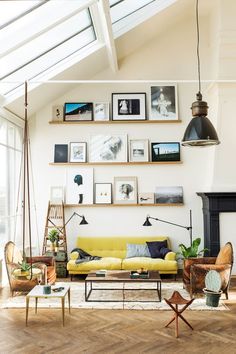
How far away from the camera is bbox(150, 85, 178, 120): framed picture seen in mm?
8656

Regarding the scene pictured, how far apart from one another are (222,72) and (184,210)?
123 inches

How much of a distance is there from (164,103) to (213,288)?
450 centimetres

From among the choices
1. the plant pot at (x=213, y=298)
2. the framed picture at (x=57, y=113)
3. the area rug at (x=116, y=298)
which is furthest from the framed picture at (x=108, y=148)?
the plant pot at (x=213, y=298)

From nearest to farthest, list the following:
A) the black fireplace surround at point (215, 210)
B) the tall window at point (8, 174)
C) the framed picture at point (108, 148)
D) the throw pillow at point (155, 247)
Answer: the tall window at point (8, 174)
the black fireplace surround at point (215, 210)
the throw pillow at point (155, 247)
the framed picture at point (108, 148)

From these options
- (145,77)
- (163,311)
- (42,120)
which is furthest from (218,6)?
(163,311)

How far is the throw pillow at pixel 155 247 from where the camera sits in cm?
793

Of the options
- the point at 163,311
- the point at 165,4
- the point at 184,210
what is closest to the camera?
the point at 163,311

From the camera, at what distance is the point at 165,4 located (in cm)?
755

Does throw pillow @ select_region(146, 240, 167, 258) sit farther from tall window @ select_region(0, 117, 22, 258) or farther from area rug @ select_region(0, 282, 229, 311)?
tall window @ select_region(0, 117, 22, 258)

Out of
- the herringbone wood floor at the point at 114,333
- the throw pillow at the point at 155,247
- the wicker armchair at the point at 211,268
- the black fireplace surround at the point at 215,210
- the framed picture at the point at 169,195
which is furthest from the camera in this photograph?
the framed picture at the point at 169,195

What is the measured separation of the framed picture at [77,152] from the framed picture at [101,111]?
28.3 inches

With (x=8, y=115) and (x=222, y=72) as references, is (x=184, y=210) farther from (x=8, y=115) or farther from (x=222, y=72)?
(x=8, y=115)

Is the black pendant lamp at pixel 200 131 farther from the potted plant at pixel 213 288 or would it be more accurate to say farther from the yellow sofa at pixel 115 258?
the yellow sofa at pixel 115 258

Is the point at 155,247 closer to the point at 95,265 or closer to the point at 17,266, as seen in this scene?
the point at 95,265
